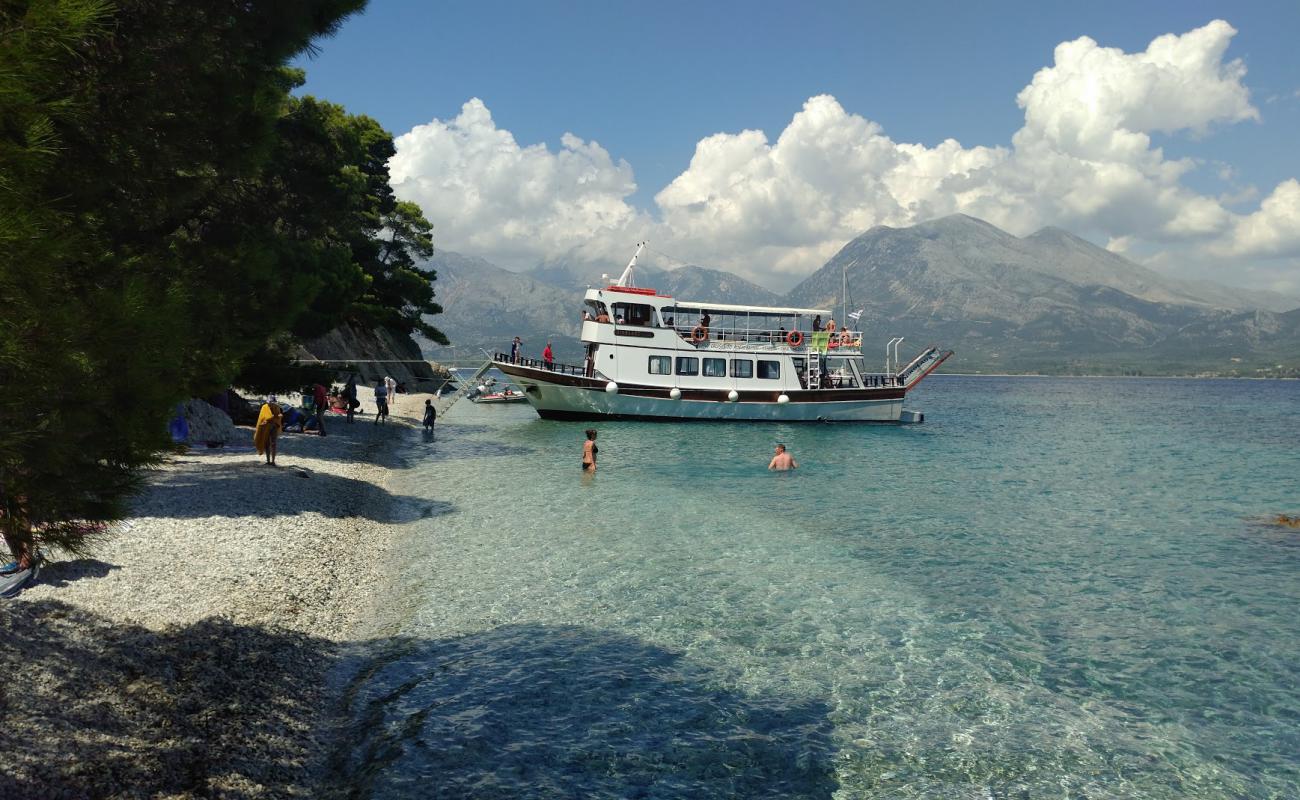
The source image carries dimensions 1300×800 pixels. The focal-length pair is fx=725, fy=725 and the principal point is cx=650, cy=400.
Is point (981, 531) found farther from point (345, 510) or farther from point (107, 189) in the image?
point (107, 189)

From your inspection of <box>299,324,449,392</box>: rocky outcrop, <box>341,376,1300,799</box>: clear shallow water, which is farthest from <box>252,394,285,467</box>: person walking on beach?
<box>299,324,449,392</box>: rocky outcrop

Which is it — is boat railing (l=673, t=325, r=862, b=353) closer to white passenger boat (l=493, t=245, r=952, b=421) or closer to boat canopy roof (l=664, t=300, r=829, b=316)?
white passenger boat (l=493, t=245, r=952, b=421)

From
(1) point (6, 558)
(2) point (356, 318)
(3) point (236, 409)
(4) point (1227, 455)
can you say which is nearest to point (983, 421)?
(4) point (1227, 455)

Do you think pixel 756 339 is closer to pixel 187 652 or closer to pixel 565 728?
pixel 565 728

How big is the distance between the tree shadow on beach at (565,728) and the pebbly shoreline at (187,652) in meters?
0.67

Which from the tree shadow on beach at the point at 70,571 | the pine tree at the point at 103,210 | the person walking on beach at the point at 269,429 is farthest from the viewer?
the person walking on beach at the point at 269,429

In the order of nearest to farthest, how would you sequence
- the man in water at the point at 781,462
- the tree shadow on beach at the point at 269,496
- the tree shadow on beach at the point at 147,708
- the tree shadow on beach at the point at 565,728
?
the tree shadow on beach at the point at 147,708 → the tree shadow on beach at the point at 565,728 → the tree shadow on beach at the point at 269,496 → the man in water at the point at 781,462

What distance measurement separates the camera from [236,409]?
88.9 feet

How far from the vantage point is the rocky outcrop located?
152ft

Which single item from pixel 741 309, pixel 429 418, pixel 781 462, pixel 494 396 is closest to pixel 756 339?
pixel 741 309

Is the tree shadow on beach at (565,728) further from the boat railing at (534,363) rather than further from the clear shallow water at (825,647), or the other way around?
the boat railing at (534,363)

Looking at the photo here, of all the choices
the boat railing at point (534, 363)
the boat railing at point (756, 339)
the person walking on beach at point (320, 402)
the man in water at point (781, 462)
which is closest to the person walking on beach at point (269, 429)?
the person walking on beach at point (320, 402)

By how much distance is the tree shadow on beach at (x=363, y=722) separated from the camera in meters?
6.23

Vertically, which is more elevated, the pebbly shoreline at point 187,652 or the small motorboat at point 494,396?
the small motorboat at point 494,396
